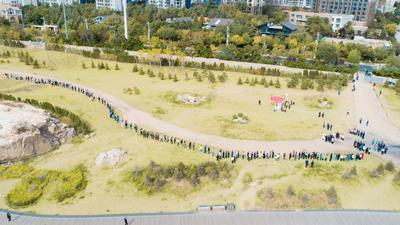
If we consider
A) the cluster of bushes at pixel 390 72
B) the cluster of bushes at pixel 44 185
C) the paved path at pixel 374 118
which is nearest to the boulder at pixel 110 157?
the cluster of bushes at pixel 44 185

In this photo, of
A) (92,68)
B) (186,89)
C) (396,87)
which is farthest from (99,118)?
(396,87)

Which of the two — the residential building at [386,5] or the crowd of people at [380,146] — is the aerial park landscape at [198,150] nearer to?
the crowd of people at [380,146]

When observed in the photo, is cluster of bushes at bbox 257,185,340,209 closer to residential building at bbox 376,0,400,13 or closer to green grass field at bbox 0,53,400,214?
green grass field at bbox 0,53,400,214

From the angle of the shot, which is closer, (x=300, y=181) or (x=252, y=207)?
(x=252, y=207)

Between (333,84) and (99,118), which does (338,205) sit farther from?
(333,84)

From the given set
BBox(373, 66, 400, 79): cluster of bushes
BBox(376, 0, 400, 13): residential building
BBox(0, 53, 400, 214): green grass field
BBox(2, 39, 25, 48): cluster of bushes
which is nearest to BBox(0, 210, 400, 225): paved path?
BBox(0, 53, 400, 214): green grass field

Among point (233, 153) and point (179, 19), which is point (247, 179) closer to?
point (233, 153)
